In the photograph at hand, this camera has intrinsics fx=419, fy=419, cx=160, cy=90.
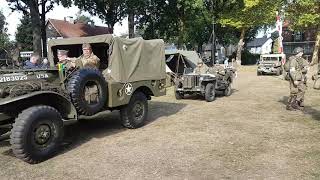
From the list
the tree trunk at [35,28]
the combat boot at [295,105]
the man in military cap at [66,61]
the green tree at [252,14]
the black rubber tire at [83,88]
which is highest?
the green tree at [252,14]

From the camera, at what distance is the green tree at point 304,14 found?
103 ft

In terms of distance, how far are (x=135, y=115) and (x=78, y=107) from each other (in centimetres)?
218

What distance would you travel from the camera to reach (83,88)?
807 cm

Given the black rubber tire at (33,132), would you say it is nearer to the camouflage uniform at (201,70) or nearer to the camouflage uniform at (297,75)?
the camouflage uniform at (297,75)

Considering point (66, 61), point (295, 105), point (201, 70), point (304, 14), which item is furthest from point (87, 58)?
point (304, 14)

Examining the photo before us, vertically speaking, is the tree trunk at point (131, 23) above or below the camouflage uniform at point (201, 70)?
above

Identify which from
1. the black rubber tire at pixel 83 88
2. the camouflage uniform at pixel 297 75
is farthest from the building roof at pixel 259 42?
the black rubber tire at pixel 83 88

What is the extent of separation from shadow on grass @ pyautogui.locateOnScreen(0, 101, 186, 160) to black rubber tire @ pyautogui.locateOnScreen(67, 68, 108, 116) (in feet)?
2.57

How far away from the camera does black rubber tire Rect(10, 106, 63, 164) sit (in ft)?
22.2

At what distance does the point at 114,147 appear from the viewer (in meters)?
8.03

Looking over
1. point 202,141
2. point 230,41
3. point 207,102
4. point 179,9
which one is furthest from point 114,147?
point 230,41

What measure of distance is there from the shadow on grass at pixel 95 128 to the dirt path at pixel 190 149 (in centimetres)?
2

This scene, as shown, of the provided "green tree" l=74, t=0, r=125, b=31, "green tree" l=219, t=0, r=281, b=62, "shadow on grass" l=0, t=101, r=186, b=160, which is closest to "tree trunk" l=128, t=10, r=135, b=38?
"green tree" l=74, t=0, r=125, b=31

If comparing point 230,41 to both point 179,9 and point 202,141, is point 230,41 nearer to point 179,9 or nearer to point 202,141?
point 179,9
